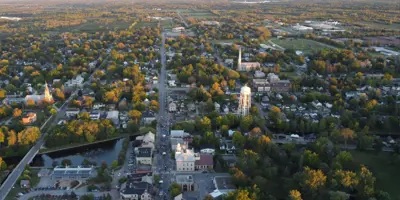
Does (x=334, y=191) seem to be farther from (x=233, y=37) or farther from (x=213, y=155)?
(x=233, y=37)

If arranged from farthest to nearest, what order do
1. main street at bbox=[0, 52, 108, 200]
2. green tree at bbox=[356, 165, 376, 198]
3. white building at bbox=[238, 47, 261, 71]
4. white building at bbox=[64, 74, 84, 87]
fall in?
white building at bbox=[238, 47, 261, 71]
white building at bbox=[64, 74, 84, 87]
main street at bbox=[0, 52, 108, 200]
green tree at bbox=[356, 165, 376, 198]

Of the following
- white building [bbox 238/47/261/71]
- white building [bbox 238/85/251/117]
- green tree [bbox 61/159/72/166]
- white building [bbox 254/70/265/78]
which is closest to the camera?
green tree [bbox 61/159/72/166]

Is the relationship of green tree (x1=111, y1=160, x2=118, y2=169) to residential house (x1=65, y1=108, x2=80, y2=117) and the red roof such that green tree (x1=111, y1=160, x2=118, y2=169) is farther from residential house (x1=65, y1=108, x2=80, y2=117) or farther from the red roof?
residential house (x1=65, y1=108, x2=80, y2=117)

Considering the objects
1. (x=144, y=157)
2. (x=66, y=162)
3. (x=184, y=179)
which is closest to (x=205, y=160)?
Result: (x=184, y=179)

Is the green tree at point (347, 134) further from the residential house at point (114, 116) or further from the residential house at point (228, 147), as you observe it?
the residential house at point (114, 116)

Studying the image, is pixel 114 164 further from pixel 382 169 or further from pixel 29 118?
pixel 382 169

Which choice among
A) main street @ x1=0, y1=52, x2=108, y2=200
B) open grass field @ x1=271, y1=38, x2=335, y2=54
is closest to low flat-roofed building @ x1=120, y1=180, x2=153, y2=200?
main street @ x1=0, y1=52, x2=108, y2=200
